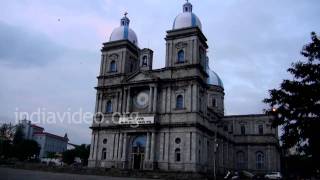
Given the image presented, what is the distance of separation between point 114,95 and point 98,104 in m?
2.85

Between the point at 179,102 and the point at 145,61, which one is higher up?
the point at 145,61

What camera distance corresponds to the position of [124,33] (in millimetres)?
52156

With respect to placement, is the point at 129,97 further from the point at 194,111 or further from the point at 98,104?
the point at 194,111

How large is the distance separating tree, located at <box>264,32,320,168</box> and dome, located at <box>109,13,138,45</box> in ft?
132

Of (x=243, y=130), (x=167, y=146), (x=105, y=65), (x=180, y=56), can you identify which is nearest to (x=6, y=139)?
(x=105, y=65)

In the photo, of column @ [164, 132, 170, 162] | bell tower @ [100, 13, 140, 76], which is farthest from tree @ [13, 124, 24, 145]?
column @ [164, 132, 170, 162]

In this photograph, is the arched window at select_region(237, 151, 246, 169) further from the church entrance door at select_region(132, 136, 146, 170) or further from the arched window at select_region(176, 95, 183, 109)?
the church entrance door at select_region(132, 136, 146, 170)

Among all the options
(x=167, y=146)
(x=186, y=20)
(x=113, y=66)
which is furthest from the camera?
(x=113, y=66)

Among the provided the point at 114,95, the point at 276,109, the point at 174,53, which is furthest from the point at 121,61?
the point at 276,109

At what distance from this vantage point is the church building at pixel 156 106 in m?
43.0

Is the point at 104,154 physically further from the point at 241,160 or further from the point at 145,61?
the point at 241,160

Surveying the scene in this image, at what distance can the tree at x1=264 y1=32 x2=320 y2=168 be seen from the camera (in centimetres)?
1215

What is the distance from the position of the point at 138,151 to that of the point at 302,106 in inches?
1361

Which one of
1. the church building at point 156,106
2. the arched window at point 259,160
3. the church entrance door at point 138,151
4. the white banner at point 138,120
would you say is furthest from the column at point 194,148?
the arched window at point 259,160
